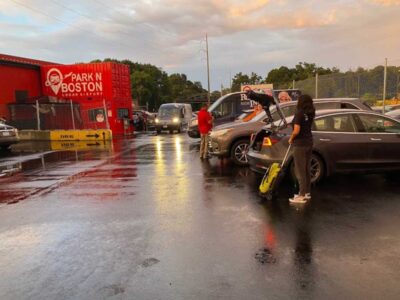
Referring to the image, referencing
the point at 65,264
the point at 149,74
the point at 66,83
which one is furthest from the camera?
the point at 149,74

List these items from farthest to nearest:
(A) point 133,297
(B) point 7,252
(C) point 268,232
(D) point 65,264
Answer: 1. (C) point 268,232
2. (B) point 7,252
3. (D) point 65,264
4. (A) point 133,297

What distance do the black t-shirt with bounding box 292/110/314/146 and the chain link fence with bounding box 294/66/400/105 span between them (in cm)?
939

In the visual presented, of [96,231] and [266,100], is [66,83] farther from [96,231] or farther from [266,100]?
[96,231]

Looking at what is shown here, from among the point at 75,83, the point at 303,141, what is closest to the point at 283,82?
the point at 75,83

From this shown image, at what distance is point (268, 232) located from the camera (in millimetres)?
5887

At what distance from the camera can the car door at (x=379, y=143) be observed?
346 inches

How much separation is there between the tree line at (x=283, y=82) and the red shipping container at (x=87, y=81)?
12.2 meters

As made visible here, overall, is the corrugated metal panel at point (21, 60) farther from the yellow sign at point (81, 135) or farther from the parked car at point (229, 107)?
the parked car at point (229, 107)

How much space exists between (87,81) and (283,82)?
32.4 metres

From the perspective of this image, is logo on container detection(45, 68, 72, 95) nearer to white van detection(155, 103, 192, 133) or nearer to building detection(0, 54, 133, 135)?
building detection(0, 54, 133, 135)

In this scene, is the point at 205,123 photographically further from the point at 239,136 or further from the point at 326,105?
→ the point at 326,105

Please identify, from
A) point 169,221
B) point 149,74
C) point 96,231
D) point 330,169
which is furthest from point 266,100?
point 149,74

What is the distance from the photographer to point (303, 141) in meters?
7.30

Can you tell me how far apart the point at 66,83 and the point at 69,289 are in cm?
2990
